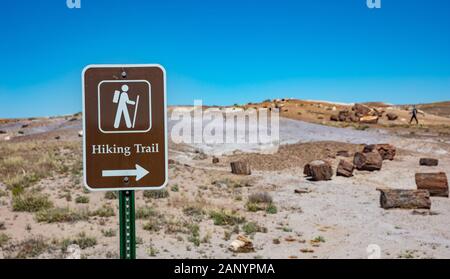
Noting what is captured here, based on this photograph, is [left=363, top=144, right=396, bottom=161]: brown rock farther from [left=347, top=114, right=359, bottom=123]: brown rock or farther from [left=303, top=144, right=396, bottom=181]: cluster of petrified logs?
[left=347, top=114, right=359, bottom=123]: brown rock

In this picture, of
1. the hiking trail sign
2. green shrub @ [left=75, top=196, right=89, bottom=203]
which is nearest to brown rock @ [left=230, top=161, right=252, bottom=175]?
green shrub @ [left=75, top=196, right=89, bottom=203]

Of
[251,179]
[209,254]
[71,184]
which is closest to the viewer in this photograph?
[209,254]

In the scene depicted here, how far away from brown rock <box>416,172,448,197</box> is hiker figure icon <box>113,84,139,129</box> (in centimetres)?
1356

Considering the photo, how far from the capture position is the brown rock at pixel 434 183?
14422 millimetres

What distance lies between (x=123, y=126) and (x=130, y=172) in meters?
0.30

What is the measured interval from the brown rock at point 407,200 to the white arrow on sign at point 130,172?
10.8 m

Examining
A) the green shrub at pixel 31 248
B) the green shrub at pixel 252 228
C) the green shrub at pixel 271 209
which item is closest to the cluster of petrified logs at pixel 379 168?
the green shrub at pixel 271 209

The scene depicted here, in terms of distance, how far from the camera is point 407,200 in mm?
12516

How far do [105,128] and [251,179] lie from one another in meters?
15.7

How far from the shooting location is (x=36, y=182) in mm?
16312

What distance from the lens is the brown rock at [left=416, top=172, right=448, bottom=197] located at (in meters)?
14.4
